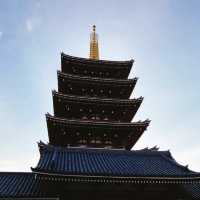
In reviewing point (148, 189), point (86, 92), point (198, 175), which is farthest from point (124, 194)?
point (86, 92)

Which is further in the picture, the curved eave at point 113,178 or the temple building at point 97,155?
the temple building at point 97,155

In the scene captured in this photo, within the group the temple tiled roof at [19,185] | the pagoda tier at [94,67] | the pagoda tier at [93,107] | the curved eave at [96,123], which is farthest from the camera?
the pagoda tier at [94,67]

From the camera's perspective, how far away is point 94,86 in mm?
24125

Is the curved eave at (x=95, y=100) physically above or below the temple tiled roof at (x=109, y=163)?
above

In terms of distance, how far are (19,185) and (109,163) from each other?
5693mm

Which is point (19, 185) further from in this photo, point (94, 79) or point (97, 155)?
point (94, 79)

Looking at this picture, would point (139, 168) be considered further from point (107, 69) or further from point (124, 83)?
point (107, 69)

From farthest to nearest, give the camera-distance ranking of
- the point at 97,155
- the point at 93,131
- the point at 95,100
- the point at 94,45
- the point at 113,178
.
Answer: the point at 94,45 < the point at 95,100 < the point at 93,131 < the point at 97,155 < the point at 113,178

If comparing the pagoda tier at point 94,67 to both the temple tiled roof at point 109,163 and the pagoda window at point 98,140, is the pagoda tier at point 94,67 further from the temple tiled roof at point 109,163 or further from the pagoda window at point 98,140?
the temple tiled roof at point 109,163

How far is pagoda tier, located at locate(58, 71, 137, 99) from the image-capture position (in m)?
23.5

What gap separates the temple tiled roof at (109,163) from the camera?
15.3m

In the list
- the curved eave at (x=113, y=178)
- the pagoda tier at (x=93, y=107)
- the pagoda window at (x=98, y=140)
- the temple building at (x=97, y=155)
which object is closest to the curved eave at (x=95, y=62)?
the temple building at (x=97, y=155)

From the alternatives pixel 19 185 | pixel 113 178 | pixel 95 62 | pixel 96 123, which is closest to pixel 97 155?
pixel 96 123

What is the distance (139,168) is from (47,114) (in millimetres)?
7629
